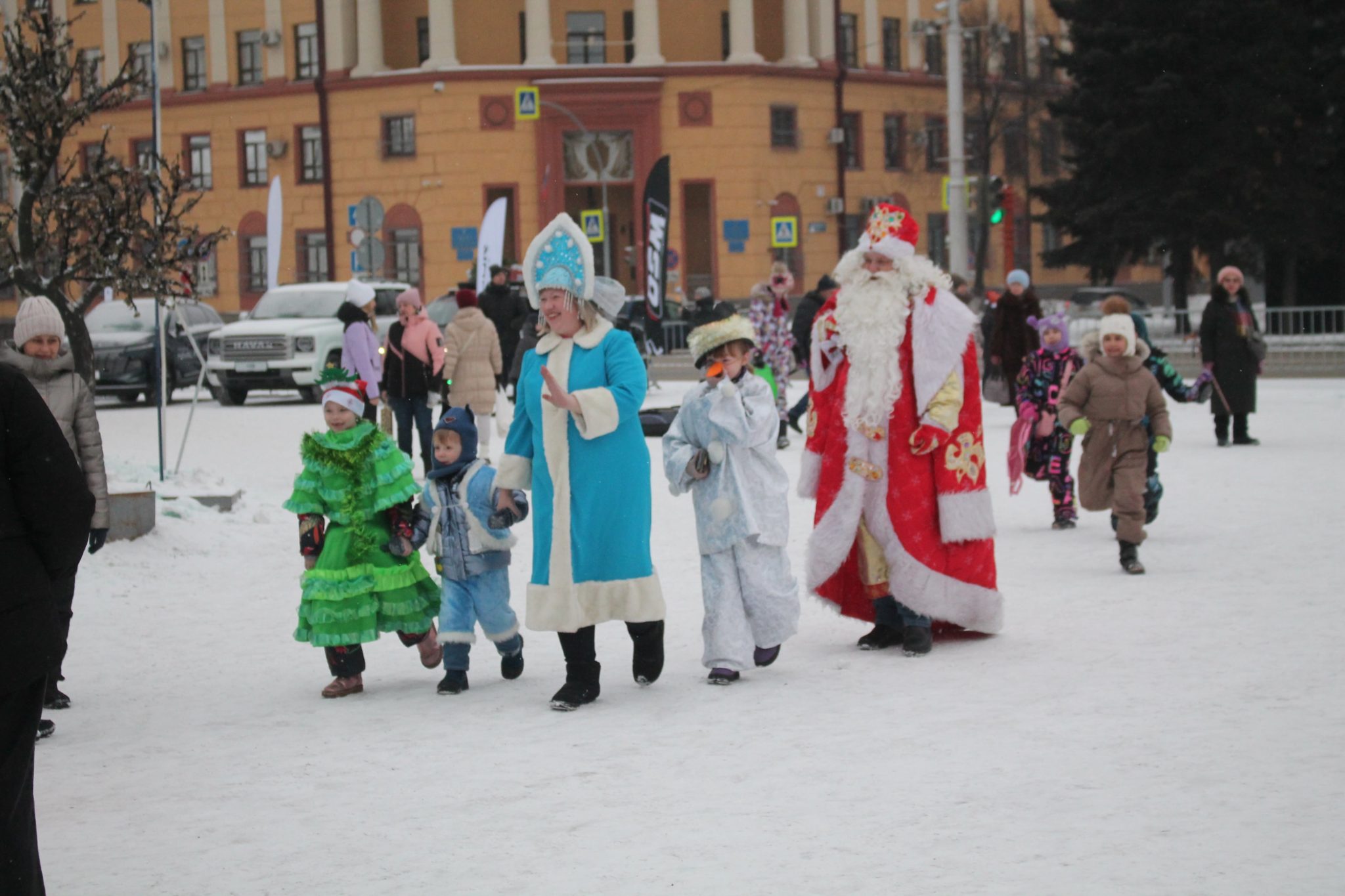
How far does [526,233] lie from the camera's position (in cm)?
4803

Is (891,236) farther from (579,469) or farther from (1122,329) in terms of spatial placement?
(1122,329)

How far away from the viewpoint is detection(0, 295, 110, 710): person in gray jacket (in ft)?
23.5

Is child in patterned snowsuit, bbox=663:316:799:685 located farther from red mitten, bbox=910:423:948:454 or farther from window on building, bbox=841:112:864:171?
window on building, bbox=841:112:864:171

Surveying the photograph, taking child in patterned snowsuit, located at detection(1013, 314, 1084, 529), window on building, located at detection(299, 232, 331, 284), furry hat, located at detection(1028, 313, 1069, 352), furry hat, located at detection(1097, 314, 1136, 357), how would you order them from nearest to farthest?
furry hat, located at detection(1097, 314, 1136, 357)
child in patterned snowsuit, located at detection(1013, 314, 1084, 529)
furry hat, located at detection(1028, 313, 1069, 352)
window on building, located at detection(299, 232, 331, 284)

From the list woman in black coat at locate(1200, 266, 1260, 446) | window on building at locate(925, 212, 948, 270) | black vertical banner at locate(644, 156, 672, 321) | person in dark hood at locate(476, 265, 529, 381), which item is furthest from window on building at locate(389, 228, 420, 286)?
woman in black coat at locate(1200, 266, 1260, 446)

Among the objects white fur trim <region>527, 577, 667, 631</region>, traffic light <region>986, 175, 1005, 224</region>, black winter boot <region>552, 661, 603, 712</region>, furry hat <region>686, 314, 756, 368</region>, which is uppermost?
traffic light <region>986, 175, 1005, 224</region>

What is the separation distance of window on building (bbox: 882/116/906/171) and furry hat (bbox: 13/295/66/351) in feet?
154

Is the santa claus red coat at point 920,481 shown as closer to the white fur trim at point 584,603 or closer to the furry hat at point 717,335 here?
the furry hat at point 717,335

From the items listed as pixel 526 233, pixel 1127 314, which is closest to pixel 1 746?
pixel 1127 314

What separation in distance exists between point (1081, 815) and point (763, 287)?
14.7 meters

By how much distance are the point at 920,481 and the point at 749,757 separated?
7.40 ft

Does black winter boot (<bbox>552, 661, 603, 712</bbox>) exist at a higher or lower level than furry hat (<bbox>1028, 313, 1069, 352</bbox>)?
lower

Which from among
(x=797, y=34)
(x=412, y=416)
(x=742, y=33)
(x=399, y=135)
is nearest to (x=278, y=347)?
(x=412, y=416)

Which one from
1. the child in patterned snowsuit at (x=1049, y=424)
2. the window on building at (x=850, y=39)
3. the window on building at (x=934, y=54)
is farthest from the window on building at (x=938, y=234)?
the child in patterned snowsuit at (x=1049, y=424)
